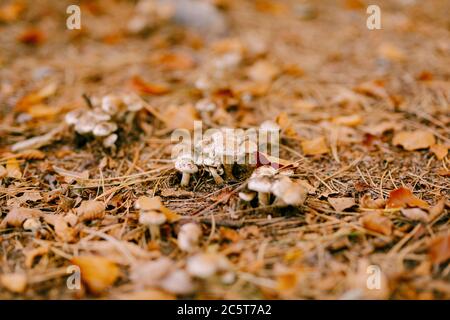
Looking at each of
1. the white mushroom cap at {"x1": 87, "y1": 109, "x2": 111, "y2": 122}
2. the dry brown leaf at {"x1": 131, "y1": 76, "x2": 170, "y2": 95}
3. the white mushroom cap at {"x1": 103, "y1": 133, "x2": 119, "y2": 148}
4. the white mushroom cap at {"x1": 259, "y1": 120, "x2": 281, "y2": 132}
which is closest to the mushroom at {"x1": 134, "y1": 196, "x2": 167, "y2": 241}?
the white mushroom cap at {"x1": 103, "y1": 133, "x2": 119, "y2": 148}

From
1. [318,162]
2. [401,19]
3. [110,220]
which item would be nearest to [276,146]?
[318,162]

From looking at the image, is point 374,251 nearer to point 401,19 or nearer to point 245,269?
point 245,269

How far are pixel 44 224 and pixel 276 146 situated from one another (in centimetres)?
151

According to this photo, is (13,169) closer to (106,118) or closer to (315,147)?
(106,118)

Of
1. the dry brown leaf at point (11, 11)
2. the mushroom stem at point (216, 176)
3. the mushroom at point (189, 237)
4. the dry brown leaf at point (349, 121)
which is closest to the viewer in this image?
the mushroom at point (189, 237)

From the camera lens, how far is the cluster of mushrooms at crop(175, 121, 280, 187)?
2258 mm

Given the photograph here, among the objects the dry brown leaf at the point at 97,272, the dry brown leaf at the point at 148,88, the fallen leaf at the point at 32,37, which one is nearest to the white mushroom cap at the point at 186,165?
the dry brown leaf at the point at 97,272

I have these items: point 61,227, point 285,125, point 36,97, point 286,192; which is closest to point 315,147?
point 285,125

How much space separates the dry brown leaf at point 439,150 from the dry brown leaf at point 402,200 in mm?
541

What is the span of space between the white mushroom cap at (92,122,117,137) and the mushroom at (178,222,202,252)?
1.03 m

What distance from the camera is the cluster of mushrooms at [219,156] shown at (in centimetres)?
226

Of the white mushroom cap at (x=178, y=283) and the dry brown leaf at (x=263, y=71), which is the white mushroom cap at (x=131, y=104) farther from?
the white mushroom cap at (x=178, y=283)

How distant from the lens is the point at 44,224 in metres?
2.22

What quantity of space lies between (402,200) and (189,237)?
3.94 ft
